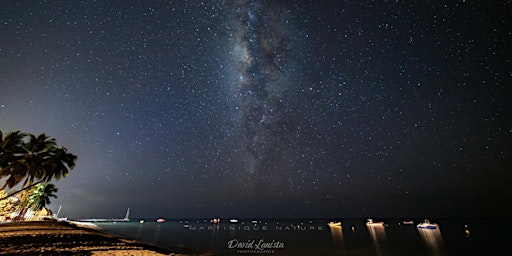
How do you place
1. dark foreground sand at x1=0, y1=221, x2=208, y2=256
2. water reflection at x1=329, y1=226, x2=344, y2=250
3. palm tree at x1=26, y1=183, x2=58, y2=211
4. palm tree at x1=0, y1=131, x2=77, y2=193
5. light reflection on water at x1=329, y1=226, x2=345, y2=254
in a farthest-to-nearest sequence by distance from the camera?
palm tree at x1=26, y1=183, x2=58, y2=211
water reflection at x1=329, y1=226, x2=344, y2=250
light reflection on water at x1=329, y1=226, x2=345, y2=254
palm tree at x1=0, y1=131, x2=77, y2=193
dark foreground sand at x1=0, y1=221, x2=208, y2=256

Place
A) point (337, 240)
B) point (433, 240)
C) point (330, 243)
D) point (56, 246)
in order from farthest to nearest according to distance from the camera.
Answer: point (433, 240)
point (337, 240)
point (330, 243)
point (56, 246)

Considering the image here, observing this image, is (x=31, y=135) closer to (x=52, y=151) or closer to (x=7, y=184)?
(x=52, y=151)

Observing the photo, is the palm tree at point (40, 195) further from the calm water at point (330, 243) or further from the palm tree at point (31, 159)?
the palm tree at point (31, 159)

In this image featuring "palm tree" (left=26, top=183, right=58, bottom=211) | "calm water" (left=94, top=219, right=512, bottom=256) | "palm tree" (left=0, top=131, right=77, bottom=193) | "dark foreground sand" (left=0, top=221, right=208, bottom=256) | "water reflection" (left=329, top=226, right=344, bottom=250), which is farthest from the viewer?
"palm tree" (left=26, top=183, right=58, bottom=211)

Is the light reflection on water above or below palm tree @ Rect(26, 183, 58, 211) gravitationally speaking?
below

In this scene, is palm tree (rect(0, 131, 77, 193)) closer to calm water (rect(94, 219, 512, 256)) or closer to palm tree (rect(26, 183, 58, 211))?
calm water (rect(94, 219, 512, 256))

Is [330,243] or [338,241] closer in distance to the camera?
[330,243]

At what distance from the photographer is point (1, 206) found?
40.9m

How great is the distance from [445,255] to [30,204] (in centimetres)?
9709

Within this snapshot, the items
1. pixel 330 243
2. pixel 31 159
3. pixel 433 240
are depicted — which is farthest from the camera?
pixel 433 240

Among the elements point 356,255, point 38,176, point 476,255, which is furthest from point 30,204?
point 476,255

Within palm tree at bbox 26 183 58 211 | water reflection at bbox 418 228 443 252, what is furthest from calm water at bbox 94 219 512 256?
palm tree at bbox 26 183 58 211

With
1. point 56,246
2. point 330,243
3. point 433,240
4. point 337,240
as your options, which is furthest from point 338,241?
point 56,246

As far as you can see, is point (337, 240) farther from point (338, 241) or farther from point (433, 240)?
point (433, 240)
